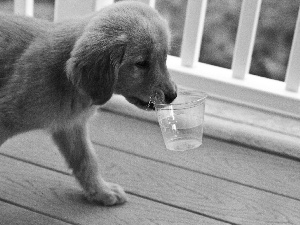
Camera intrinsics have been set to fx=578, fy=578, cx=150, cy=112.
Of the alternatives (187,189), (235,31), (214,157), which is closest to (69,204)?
(187,189)

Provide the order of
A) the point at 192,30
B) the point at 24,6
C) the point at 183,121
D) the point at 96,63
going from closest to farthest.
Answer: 1. the point at 96,63
2. the point at 183,121
3. the point at 192,30
4. the point at 24,6

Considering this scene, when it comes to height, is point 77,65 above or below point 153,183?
above

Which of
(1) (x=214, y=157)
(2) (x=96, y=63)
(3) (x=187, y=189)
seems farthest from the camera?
(1) (x=214, y=157)

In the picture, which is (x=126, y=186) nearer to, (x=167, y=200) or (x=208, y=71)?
(x=167, y=200)

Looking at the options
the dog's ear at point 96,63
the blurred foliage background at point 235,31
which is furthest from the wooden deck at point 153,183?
the blurred foliage background at point 235,31

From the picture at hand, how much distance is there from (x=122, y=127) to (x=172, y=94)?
3.06 feet

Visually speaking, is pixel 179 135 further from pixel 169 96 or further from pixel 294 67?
pixel 294 67

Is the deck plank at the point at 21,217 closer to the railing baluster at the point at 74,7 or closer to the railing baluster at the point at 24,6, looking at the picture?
the railing baluster at the point at 74,7

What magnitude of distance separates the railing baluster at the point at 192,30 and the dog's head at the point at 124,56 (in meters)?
0.91

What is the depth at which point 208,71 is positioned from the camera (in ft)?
9.64

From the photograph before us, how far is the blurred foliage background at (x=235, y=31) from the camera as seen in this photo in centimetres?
421

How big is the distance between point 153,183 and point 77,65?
74 centimetres

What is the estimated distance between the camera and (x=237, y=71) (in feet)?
9.37

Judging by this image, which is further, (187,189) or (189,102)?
(187,189)
